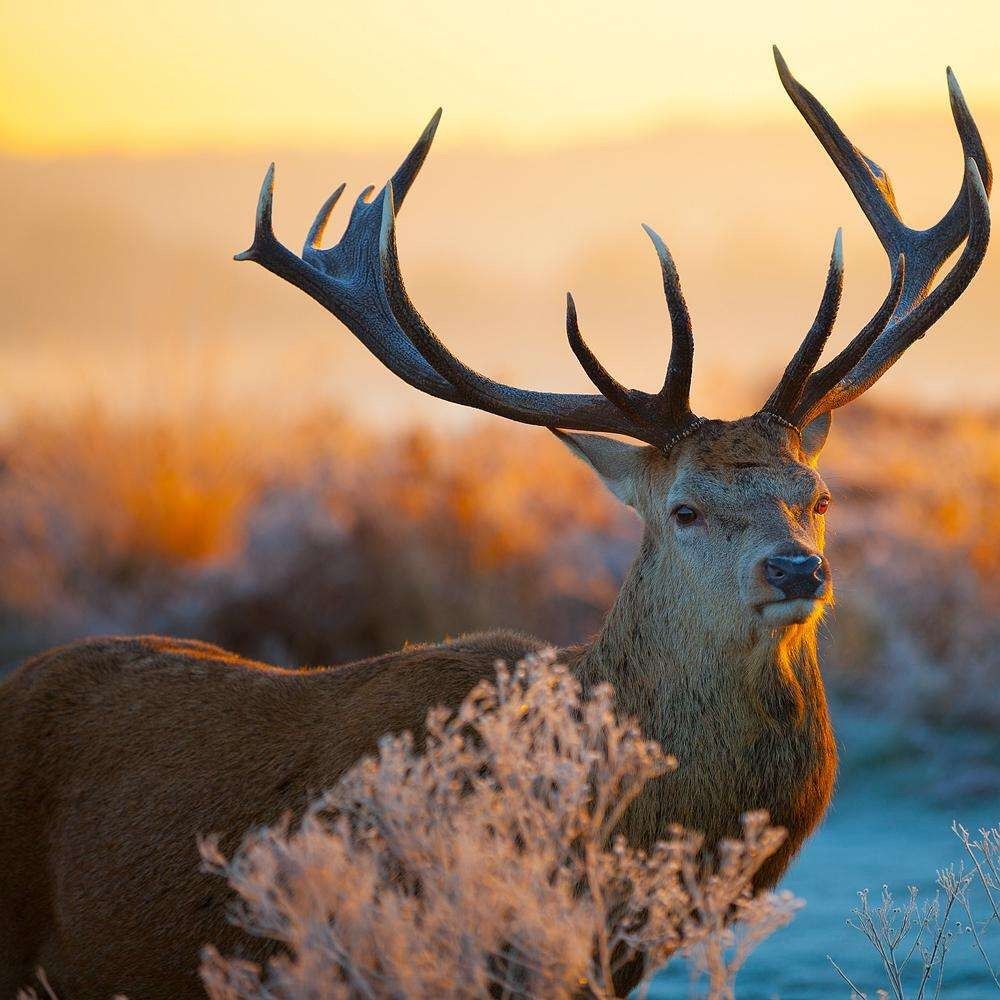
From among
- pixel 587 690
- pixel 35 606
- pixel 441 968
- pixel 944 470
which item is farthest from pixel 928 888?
pixel 35 606

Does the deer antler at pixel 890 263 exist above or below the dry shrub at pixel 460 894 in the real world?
above

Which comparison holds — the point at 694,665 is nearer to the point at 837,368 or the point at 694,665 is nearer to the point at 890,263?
the point at 837,368

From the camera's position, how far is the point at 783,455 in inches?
189

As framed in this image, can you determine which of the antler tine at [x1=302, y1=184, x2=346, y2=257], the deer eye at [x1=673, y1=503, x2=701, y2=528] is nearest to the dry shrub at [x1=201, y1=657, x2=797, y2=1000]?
the deer eye at [x1=673, y1=503, x2=701, y2=528]

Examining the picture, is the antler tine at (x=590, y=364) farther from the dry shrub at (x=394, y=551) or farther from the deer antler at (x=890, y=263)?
the dry shrub at (x=394, y=551)

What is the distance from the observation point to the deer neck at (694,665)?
4484mm

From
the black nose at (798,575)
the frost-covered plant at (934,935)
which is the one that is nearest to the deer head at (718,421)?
the black nose at (798,575)

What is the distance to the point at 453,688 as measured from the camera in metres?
4.71

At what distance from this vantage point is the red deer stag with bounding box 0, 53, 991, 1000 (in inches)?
176

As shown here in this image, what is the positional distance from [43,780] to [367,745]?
3.85 feet

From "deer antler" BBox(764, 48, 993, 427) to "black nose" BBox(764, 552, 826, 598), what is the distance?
2.36ft

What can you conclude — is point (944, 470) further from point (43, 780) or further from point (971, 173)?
point (43, 780)

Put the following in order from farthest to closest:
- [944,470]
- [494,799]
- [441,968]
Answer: [944,470] → [494,799] → [441,968]

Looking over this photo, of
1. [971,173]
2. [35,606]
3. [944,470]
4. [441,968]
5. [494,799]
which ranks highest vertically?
[971,173]
